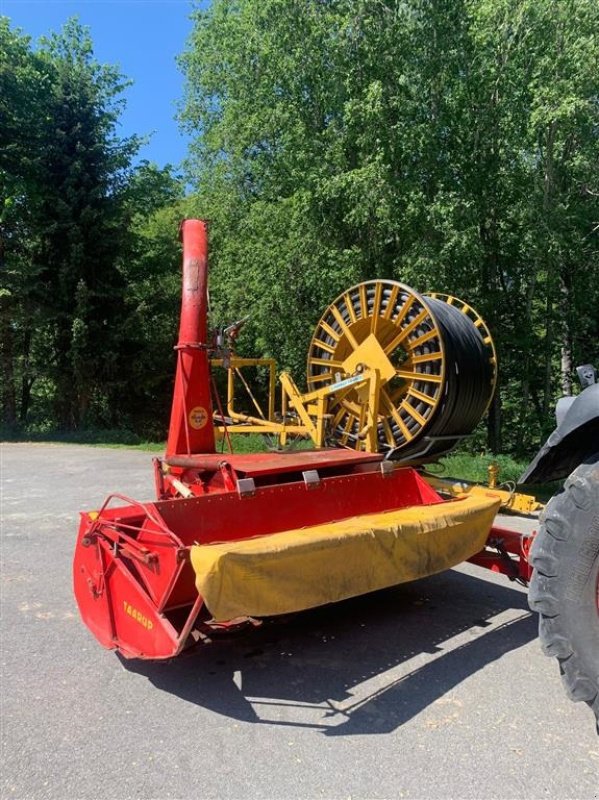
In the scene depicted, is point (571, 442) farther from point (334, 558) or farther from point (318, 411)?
point (318, 411)

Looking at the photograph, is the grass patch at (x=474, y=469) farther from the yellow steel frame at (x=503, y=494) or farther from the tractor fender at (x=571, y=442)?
the tractor fender at (x=571, y=442)

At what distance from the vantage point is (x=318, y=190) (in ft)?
42.5

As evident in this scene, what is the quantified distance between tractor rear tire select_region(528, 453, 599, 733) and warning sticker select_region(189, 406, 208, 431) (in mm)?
2981

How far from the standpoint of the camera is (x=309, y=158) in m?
13.4

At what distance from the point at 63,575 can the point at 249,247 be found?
1195 cm

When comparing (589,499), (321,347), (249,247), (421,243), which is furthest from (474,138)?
(589,499)

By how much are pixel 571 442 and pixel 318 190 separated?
10587mm

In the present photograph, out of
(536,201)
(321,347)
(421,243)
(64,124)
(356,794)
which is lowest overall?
(356,794)

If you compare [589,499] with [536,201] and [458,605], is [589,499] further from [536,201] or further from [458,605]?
[536,201]

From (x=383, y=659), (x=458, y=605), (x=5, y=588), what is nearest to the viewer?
(x=383, y=659)

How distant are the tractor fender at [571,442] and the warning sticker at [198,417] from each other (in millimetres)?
2675

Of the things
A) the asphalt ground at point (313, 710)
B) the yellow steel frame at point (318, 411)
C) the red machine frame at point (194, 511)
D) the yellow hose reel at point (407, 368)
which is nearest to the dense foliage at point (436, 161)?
the yellow hose reel at point (407, 368)

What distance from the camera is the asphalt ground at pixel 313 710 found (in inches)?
106

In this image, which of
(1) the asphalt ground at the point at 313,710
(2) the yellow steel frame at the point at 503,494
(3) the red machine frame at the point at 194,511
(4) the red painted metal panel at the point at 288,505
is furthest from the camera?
(2) the yellow steel frame at the point at 503,494
